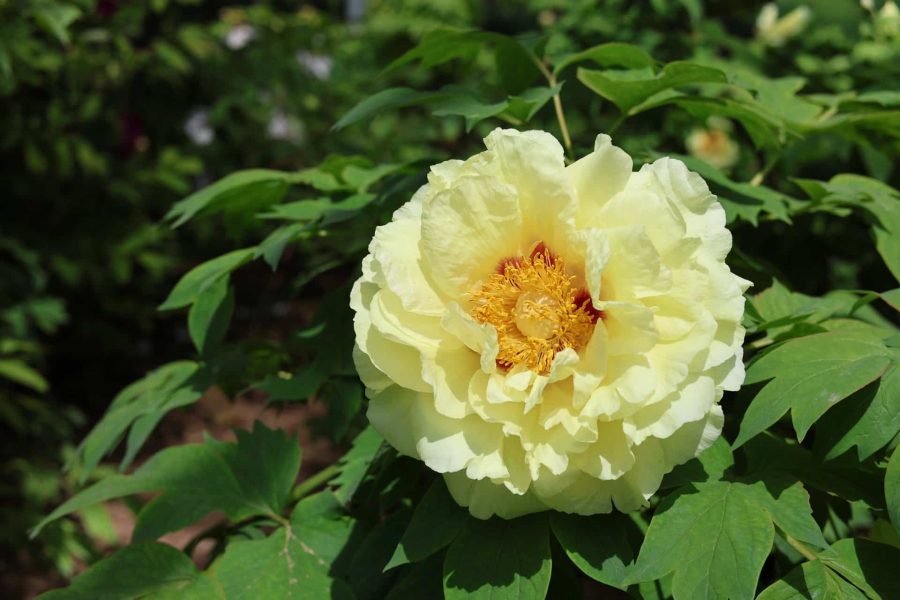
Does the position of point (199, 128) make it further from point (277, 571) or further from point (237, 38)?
point (277, 571)

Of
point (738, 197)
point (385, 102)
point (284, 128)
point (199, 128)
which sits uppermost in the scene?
point (385, 102)

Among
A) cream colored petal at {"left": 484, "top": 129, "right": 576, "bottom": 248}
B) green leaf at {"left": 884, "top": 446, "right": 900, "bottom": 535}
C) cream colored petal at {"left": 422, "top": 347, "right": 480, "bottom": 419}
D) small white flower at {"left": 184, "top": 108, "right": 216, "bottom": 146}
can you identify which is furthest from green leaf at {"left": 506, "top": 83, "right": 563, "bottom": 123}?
small white flower at {"left": 184, "top": 108, "right": 216, "bottom": 146}

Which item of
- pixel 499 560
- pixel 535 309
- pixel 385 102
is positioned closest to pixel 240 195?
pixel 385 102

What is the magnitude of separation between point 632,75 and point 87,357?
456cm

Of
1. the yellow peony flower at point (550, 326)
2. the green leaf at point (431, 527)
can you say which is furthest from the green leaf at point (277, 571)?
the yellow peony flower at point (550, 326)

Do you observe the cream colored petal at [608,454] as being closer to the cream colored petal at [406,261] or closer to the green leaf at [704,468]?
the green leaf at [704,468]

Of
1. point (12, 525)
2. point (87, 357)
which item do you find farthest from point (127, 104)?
point (12, 525)

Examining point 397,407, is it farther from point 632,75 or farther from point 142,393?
point 142,393

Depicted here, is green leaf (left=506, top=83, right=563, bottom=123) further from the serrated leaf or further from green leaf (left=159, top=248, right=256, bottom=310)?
the serrated leaf

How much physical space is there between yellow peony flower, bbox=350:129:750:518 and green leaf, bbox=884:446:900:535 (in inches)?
7.2

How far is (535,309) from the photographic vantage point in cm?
112

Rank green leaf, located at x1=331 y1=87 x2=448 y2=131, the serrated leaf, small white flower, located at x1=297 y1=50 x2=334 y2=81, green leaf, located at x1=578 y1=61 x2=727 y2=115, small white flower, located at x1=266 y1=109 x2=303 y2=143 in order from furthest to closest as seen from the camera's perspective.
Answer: small white flower, located at x1=297 y1=50 x2=334 y2=81, small white flower, located at x1=266 y1=109 x2=303 y2=143, green leaf, located at x1=331 y1=87 x2=448 y2=131, green leaf, located at x1=578 y1=61 x2=727 y2=115, the serrated leaf

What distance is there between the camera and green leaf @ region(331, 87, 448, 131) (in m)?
1.44

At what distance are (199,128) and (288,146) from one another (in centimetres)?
57
